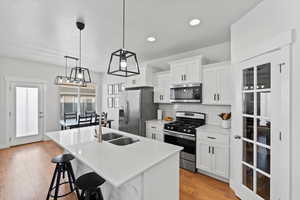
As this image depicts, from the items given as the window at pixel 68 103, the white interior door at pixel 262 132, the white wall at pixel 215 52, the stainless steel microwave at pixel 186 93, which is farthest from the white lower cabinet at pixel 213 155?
the window at pixel 68 103

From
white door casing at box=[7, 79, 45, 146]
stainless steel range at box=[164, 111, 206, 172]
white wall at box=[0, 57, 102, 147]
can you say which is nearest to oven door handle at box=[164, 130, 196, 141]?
stainless steel range at box=[164, 111, 206, 172]

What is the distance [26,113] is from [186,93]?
17.4ft

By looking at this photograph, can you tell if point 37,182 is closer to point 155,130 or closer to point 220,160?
point 155,130

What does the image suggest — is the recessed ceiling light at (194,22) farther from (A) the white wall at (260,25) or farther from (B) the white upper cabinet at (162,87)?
→ (B) the white upper cabinet at (162,87)

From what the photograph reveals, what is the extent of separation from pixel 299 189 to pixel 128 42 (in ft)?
11.5

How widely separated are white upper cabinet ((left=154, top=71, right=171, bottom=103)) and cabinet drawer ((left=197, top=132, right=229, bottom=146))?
1384 millimetres

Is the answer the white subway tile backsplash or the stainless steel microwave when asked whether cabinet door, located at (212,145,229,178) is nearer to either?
the white subway tile backsplash

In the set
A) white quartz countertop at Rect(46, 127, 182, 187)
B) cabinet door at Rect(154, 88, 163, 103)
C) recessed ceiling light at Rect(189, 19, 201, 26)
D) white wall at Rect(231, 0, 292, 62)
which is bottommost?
white quartz countertop at Rect(46, 127, 182, 187)

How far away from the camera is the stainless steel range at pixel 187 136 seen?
2.89 metres

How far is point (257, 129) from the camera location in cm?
190

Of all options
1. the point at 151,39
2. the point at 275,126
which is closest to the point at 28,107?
the point at 151,39

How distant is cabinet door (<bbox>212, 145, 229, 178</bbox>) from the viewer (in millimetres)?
2475

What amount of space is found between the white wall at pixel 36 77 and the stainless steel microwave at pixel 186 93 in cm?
446

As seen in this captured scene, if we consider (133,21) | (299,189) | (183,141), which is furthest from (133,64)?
(299,189)
